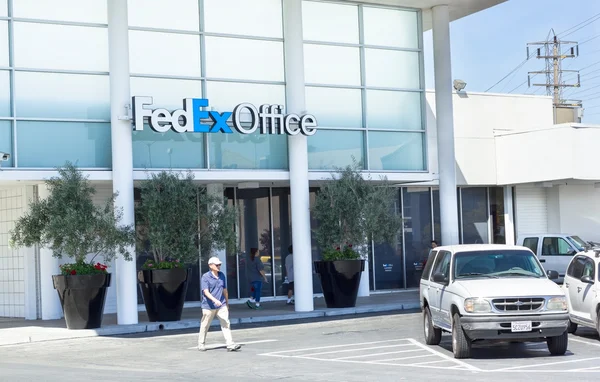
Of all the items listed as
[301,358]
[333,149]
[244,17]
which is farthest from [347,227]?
[301,358]

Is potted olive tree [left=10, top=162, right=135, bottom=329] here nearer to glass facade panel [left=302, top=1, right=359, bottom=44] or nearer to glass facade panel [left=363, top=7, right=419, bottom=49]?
glass facade panel [left=302, top=1, right=359, bottom=44]

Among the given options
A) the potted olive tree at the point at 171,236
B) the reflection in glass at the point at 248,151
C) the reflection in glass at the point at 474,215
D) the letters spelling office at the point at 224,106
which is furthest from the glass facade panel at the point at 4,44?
the reflection in glass at the point at 474,215

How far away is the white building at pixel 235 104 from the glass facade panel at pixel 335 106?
3 cm

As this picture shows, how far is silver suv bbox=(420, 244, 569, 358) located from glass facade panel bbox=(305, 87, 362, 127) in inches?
391

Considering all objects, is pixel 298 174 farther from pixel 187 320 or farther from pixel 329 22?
pixel 187 320

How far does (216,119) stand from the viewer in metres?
23.7

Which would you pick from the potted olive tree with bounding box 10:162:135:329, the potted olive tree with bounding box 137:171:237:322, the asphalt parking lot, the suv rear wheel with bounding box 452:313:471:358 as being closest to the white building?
the potted olive tree with bounding box 137:171:237:322

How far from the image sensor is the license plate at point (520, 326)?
47.4 ft

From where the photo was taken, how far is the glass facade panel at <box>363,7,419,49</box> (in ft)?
88.3

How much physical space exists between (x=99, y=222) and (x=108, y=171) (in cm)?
182

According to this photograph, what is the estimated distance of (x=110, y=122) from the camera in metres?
22.8

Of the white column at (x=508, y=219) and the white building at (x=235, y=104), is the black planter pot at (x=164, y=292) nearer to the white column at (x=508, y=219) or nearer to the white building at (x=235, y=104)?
Answer: the white building at (x=235, y=104)

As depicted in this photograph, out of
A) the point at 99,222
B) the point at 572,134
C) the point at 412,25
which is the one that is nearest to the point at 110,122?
the point at 99,222

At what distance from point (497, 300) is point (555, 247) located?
51.6 feet
